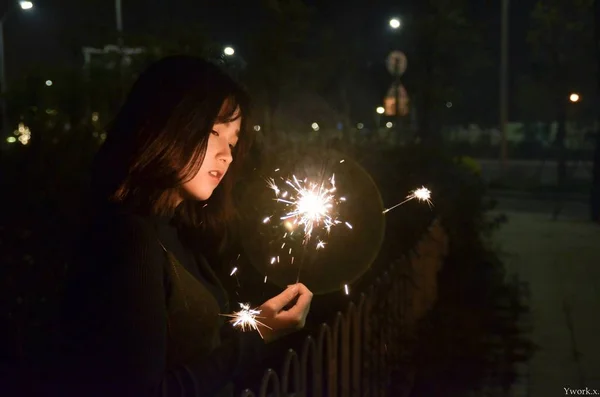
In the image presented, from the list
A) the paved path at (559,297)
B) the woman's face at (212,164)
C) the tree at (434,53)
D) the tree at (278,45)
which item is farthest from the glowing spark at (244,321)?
the tree at (434,53)

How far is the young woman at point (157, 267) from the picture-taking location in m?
1.47

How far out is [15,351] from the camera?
4.65m

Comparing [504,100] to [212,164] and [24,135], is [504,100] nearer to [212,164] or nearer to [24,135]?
[24,135]

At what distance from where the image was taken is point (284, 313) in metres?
2.13

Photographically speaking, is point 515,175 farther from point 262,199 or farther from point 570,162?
point 262,199

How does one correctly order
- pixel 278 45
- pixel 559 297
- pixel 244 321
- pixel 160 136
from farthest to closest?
pixel 278 45, pixel 559 297, pixel 244 321, pixel 160 136

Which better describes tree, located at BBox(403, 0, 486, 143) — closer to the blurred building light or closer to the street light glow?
the street light glow

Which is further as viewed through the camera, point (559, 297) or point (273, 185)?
point (559, 297)

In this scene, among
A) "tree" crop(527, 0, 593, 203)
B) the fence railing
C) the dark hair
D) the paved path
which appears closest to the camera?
the dark hair

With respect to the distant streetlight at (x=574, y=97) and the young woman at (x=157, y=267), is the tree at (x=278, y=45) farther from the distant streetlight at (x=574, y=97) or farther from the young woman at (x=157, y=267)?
the young woman at (x=157, y=267)

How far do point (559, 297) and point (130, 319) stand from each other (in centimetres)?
717

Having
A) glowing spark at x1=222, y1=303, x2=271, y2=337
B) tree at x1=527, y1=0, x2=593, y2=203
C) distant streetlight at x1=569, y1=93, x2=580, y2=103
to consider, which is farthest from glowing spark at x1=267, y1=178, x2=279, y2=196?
tree at x1=527, y1=0, x2=593, y2=203

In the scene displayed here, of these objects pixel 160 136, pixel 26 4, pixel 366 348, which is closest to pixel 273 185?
pixel 366 348

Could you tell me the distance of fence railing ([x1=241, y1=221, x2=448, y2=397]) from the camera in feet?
9.01
